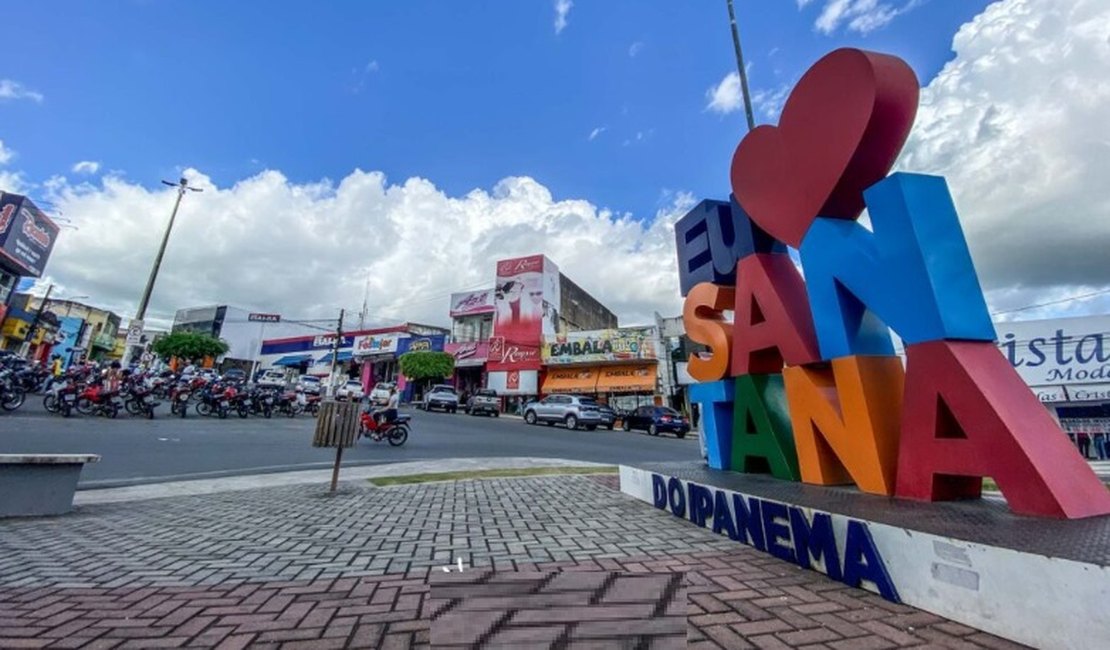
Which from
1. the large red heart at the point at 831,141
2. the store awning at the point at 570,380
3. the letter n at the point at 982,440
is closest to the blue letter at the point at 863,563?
the letter n at the point at 982,440

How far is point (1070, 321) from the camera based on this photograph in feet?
55.7

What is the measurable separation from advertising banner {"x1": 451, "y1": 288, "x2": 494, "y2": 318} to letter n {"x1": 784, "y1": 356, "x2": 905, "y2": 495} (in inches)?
1332

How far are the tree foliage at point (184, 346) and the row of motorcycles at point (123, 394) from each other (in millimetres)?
23656

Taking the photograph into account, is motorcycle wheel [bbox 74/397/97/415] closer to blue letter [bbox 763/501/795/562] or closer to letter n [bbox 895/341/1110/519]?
blue letter [bbox 763/501/795/562]

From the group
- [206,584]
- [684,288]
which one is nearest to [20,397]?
[206,584]

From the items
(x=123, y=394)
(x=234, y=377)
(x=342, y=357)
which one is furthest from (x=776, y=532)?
(x=342, y=357)

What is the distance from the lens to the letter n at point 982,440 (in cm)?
304

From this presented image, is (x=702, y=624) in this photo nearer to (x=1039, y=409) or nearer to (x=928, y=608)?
(x=928, y=608)

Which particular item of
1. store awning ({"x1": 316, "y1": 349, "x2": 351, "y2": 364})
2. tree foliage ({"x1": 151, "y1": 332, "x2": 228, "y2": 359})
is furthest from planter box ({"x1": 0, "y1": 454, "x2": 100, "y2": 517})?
store awning ({"x1": 316, "y1": 349, "x2": 351, "y2": 364})

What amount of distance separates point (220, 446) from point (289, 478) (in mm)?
4258

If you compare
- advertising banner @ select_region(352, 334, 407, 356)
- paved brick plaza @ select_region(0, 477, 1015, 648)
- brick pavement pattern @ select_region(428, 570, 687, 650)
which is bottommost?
paved brick plaza @ select_region(0, 477, 1015, 648)

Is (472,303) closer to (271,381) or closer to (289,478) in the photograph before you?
(271,381)

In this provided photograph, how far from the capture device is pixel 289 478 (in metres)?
7.96

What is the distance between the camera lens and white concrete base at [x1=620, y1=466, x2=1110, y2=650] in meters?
2.09
